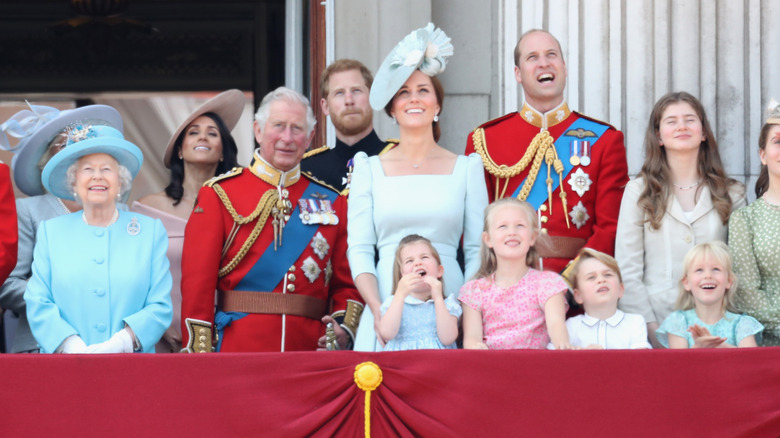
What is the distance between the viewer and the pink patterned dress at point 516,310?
14.5 feet

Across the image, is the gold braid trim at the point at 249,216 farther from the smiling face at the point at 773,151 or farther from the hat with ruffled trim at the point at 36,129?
the smiling face at the point at 773,151

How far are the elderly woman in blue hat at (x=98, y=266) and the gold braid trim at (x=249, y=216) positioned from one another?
12.0 inches

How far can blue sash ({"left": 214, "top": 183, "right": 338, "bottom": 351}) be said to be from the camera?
195 inches

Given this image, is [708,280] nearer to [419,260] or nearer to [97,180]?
[419,260]

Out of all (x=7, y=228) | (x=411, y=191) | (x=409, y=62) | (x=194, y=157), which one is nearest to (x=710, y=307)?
(x=411, y=191)

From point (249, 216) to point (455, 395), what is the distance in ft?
4.50

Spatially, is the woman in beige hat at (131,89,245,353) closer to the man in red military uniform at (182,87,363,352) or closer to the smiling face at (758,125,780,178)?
the man in red military uniform at (182,87,363,352)

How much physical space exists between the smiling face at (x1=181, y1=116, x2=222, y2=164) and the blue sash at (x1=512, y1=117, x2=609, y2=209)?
4.27 feet

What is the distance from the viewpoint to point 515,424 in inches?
157

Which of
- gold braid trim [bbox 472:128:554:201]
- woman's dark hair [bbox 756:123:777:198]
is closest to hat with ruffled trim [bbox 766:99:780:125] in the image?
woman's dark hair [bbox 756:123:777:198]

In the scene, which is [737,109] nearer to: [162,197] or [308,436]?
[162,197]

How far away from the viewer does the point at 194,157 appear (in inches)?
220

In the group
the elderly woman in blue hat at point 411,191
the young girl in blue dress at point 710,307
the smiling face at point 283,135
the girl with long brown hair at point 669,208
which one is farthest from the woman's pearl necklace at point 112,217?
the young girl in blue dress at point 710,307

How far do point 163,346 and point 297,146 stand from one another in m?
0.91
